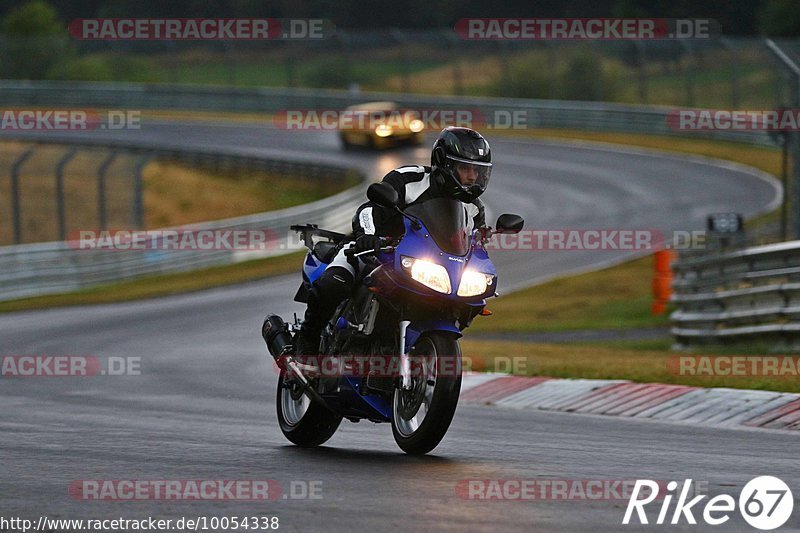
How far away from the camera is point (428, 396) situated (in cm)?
735

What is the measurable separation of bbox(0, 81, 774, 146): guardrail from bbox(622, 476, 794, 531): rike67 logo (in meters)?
37.0

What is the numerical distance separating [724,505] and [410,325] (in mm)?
2253

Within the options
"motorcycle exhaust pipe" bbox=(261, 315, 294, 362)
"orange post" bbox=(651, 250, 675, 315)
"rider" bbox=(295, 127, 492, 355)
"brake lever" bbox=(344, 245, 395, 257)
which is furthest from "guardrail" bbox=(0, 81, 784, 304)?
"brake lever" bbox=(344, 245, 395, 257)

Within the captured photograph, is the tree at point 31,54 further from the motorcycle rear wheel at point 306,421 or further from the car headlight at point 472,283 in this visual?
the car headlight at point 472,283

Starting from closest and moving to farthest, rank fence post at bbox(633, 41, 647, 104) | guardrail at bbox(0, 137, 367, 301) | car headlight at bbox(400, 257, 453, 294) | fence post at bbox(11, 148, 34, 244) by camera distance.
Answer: car headlight at bbox(400, 257, 453, 294) < guardrail at bbox(0, 137, 367, 301) < fence post at bbox(11, 148, 34, 244) < fence post at bbox(633, 41, 647, 104)

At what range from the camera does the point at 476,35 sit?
53906 millimetres

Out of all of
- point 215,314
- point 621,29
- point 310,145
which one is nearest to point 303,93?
point 310,145

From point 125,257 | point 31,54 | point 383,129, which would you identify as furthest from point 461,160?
point 31,54

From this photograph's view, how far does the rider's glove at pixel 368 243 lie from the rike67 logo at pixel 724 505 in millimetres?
2150

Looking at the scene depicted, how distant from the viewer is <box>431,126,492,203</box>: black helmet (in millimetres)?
7605

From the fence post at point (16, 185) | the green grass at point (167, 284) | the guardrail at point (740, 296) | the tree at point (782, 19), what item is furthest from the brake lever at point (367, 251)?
the tree at point (782, 19)

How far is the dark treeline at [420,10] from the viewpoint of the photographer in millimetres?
65938

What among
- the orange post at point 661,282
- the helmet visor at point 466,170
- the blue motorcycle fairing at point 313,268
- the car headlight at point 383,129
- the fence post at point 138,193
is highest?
the car headlight at point 383,129

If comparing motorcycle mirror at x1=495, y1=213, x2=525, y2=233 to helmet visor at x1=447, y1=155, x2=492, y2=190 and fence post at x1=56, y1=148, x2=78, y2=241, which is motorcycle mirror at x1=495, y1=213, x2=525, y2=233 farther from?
fence post at x1=56, y1=148, x2=78, y2=241
